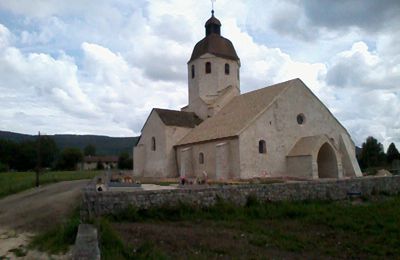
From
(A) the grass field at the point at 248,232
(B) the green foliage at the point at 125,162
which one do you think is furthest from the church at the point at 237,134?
(B) the green foliage at the point at 125,162

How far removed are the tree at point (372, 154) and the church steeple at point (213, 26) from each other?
119 ft

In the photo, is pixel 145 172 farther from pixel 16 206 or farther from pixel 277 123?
pixel 16 206

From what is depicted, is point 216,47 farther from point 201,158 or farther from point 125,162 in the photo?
→ point 125,162

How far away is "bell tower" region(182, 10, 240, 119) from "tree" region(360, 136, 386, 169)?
3401 centimetres

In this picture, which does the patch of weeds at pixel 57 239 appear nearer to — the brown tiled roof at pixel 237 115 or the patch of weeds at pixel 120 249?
the patch of weeds at pixel 120 249

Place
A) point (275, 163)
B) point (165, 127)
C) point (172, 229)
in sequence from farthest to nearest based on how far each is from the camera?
point (165, 127) → point (275, 163) → point (172, 229)

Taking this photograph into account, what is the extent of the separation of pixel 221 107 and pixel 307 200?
69.9 feet

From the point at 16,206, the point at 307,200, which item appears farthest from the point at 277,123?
the point at 16,206

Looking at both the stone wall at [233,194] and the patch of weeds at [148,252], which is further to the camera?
the stone wall at [233,194]

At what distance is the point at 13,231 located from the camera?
12.7m

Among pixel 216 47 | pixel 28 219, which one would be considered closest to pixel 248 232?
pixel 28 219

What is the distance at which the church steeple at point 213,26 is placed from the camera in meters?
41.1

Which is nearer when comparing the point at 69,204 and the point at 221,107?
the point at 69,204

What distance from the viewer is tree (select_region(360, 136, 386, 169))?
208 feet
